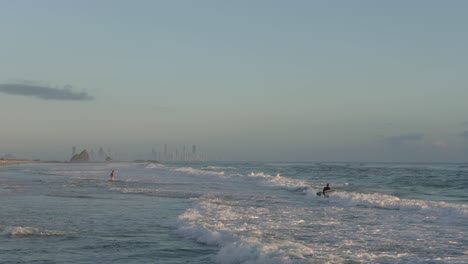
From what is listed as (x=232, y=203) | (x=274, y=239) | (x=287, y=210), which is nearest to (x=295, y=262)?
(x=274, y=239)

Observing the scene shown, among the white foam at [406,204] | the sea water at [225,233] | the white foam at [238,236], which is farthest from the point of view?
the white foam at [406,204]

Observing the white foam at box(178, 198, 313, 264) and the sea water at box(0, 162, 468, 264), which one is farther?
the sea water at box(0, 162, 468, 264)

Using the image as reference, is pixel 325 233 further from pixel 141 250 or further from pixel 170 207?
pixel 170 207

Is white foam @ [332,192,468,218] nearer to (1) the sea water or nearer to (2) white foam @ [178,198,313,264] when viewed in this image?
(1) the sea water

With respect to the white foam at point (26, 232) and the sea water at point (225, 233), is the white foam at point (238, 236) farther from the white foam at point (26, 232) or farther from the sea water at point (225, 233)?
the white foam at point (26, 232)

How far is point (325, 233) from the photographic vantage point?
1524cm

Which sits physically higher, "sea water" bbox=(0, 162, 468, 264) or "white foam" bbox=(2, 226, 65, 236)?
"white foam" bbox=(2, 226, 65, 236)

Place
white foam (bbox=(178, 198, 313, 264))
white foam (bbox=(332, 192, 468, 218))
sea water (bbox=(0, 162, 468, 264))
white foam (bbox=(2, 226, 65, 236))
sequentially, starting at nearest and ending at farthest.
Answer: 1. white foam (bbox=(178, 198, 313, 264))
2. sea water (bbox=(0, 162, 468, 264))
3. white foam (bbox=(2, 226, 65, 236))
4. white foam (bbox=(332, 192, 468, 218))

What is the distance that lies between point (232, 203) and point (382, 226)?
899 centimetres

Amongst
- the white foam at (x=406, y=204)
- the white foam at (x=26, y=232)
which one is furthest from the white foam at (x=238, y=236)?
the white foam at (x=406, y=204)

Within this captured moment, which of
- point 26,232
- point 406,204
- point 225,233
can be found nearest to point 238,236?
point 225,233

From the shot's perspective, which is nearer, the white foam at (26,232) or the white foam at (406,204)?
the white foam at (26,232)

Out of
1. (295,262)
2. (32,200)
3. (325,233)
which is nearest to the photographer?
(295,262)

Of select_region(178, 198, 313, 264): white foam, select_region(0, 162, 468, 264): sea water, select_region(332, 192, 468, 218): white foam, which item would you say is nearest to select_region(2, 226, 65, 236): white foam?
select_region(0, 162, 468, 264): sea water
